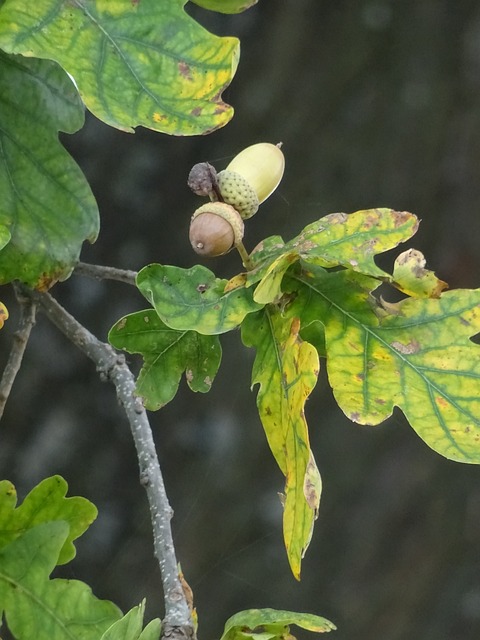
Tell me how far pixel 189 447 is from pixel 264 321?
2.18ft

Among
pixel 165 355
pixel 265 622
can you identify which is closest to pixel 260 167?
pixel 165 355

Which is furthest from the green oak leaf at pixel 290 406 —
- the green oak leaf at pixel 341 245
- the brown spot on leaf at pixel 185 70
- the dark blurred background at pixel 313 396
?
the dark blurred background at pixel 313 396

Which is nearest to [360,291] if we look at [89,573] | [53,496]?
[53,496]

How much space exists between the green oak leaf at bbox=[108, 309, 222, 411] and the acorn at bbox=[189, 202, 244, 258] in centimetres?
7

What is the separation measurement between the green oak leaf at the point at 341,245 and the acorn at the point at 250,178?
0.03 meters

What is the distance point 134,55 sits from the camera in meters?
0.38

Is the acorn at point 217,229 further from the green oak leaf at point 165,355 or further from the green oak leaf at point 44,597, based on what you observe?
the green oak leaf at point 44,597

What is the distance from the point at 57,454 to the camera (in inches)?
40.1

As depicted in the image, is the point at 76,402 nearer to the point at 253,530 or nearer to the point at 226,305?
the point at 253,530

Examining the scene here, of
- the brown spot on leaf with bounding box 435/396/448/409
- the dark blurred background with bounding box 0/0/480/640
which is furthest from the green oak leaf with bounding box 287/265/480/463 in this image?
the dark blurred background with bounding box 0/0/480/640

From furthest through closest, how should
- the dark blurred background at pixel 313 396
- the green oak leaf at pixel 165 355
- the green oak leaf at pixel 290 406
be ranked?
1. the dark blurred background at pixel 313 396
2. the green oak leaf at pixel 165 355
3. the green oak leaf at pixel 290 406

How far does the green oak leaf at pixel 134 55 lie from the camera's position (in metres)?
0.36

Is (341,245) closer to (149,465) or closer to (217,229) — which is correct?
(217,229)

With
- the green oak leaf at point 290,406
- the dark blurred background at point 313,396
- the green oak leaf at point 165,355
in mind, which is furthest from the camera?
the dark blurred background at point 313,396
